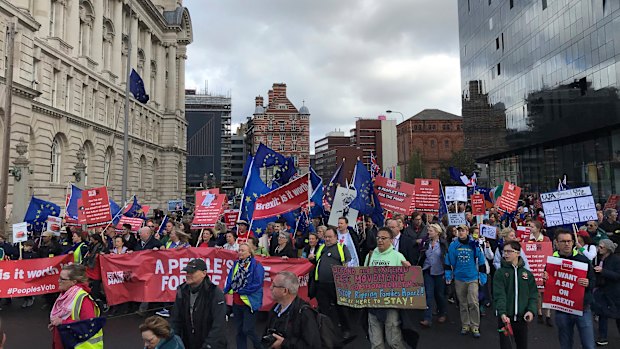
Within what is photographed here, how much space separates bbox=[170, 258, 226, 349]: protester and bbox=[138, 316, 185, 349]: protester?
0.84m

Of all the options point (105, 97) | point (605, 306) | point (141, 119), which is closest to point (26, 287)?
point (605, 306)

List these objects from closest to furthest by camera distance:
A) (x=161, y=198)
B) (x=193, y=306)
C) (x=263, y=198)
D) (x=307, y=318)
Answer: (x=307, y=318), (x=193, y=306), (x=263, y=198), (x=161, y=198)

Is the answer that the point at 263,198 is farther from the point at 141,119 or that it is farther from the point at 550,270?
the point at 141,119

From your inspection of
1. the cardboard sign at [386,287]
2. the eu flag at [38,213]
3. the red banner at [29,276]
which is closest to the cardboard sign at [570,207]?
the cardboard sign at [386,287]

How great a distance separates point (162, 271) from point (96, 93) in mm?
32661

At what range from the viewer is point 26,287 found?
30.8 ft

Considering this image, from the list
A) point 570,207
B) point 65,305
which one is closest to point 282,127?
point 570,207

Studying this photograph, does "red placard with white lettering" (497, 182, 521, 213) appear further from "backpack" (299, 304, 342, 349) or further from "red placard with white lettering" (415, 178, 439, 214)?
"backpack" (299, 304, 342, 349)

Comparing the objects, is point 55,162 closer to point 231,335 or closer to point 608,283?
point 231,335

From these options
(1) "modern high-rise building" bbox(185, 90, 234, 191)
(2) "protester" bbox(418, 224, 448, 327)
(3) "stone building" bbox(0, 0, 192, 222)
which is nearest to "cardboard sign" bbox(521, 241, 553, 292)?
(2) "protester" bbox(418, 224, 448, 327)

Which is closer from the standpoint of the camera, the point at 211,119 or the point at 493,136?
the point at 493,136

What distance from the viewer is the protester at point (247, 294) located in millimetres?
6309

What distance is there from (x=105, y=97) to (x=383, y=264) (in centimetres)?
3873

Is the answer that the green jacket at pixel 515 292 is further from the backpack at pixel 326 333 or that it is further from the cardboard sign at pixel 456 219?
the cardboard sign at pixel 456 219
